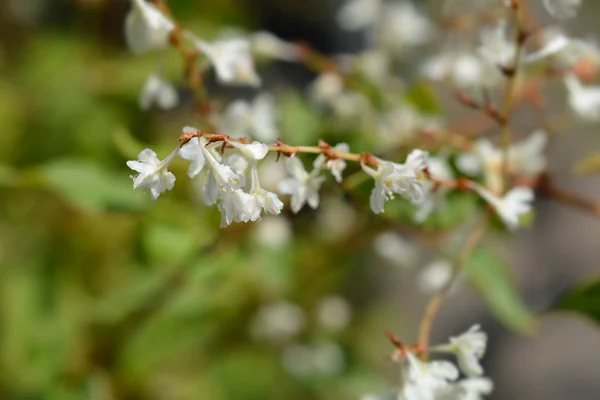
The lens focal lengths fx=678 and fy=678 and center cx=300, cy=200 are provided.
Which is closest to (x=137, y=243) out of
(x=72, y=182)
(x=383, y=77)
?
(x=72, y=182)

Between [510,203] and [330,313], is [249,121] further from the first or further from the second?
[330,313]

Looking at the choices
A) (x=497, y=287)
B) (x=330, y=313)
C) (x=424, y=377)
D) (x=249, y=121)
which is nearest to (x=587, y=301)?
(x=497, y=287)

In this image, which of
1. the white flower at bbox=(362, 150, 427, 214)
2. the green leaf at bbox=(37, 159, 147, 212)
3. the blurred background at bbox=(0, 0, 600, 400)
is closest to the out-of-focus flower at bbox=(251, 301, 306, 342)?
the blurred background at bbox=(0, 0, 600, 400)

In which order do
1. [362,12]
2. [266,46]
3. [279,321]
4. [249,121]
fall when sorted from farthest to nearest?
1. [279,321]
2. [362,12]
3. [266,46]
4. [249,121]

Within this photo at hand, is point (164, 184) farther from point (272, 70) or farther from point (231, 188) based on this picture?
point (272, 70)

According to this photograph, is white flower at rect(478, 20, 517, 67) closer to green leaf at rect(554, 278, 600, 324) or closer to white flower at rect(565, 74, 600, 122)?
white flower at rect(565, 74, 600, 122)

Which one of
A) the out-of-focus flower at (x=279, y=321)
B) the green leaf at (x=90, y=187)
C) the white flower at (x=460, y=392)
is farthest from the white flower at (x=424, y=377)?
the out-of-focus flower at (x=279, y=321)

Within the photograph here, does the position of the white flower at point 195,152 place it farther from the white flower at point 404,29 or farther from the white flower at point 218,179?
the white flower at point 404,29
